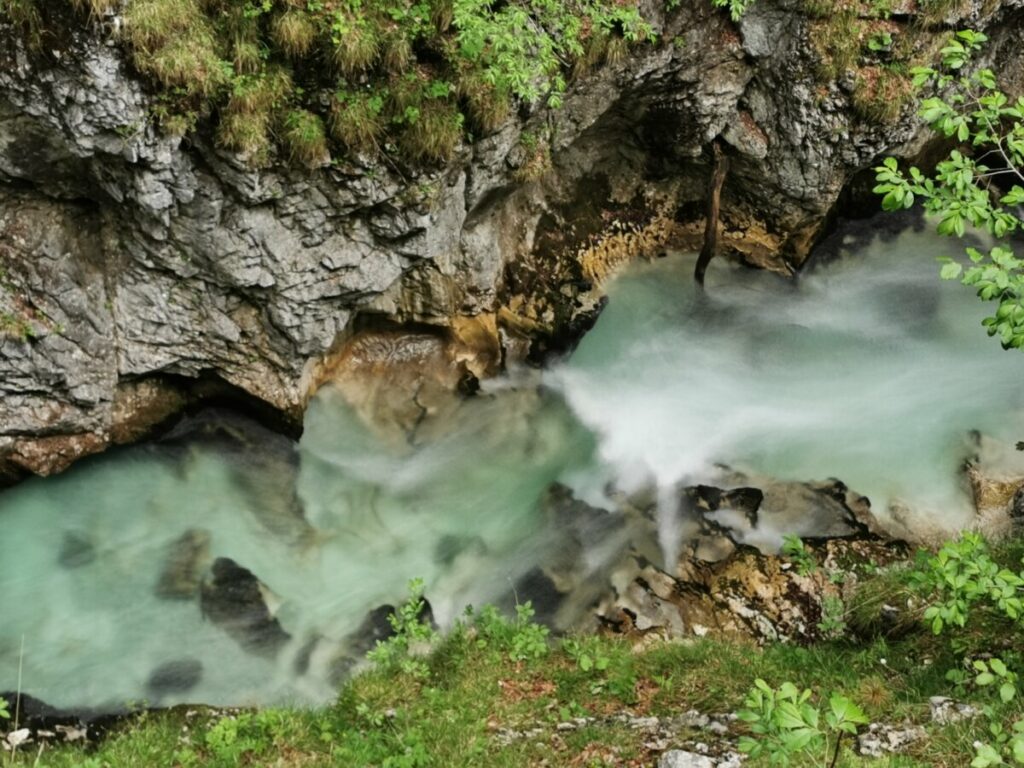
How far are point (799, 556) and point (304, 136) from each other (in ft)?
24.2

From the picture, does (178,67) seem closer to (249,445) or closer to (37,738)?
(249,445)

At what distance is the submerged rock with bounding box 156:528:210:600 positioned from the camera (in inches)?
361

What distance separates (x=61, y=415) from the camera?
9.11m

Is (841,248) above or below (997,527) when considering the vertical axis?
above

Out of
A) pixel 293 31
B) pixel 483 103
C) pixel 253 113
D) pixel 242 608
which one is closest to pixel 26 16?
pixel 253 113

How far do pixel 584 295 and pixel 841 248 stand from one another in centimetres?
452

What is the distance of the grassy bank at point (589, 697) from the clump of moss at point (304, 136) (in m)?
4.88

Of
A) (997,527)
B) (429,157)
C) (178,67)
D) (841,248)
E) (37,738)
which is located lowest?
(37,738)

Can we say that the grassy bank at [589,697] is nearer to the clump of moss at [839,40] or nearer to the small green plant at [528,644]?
the small green plant at [528,644]

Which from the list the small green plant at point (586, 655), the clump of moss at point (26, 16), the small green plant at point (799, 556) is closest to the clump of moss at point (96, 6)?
the clump of moss at point (26, 16)

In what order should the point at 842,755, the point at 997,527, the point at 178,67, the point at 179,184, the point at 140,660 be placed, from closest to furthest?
the point at 842,755
the point at 178,67
the point at 179,184
the point at 140,660
the point at 997,527

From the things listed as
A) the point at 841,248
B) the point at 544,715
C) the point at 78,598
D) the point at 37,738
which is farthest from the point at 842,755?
the point at 841,248

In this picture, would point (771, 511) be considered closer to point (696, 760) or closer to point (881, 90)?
point (696, 760)

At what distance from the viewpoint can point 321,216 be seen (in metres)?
8.84
